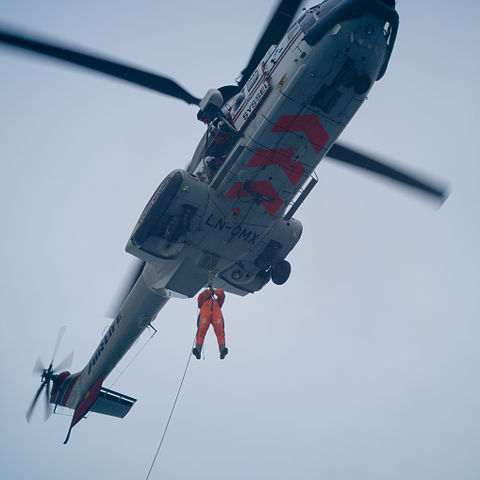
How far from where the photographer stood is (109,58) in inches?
340

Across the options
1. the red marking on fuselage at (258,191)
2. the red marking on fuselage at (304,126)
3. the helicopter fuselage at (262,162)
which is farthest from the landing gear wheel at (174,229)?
the red marking on fuselage at (304,126)

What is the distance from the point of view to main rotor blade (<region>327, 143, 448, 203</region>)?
984 cm

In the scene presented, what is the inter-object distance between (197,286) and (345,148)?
5051mm

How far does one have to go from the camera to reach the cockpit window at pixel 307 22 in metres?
8.24

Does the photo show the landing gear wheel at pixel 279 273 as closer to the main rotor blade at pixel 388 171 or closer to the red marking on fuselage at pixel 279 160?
the red marking on fuselage at pixel 279 160

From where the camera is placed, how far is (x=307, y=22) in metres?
8.34

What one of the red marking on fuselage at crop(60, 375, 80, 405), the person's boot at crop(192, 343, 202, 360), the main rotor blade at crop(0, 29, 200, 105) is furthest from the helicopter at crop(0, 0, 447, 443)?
the red marking on fuselage at crop(60, 375, 80, 405)

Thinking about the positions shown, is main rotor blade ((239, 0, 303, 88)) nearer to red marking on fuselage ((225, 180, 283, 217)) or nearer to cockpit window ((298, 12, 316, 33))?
cockpit window ((298, 12, 316, 33))

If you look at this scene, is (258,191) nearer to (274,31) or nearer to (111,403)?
(274,31)

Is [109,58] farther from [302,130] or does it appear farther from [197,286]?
[197,286]

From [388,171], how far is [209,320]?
206 inches

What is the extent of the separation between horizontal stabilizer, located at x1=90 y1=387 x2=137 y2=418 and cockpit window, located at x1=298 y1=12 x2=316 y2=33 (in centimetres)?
1221

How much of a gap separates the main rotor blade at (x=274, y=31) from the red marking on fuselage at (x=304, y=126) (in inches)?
81.5

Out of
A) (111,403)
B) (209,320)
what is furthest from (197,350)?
(111,403)
